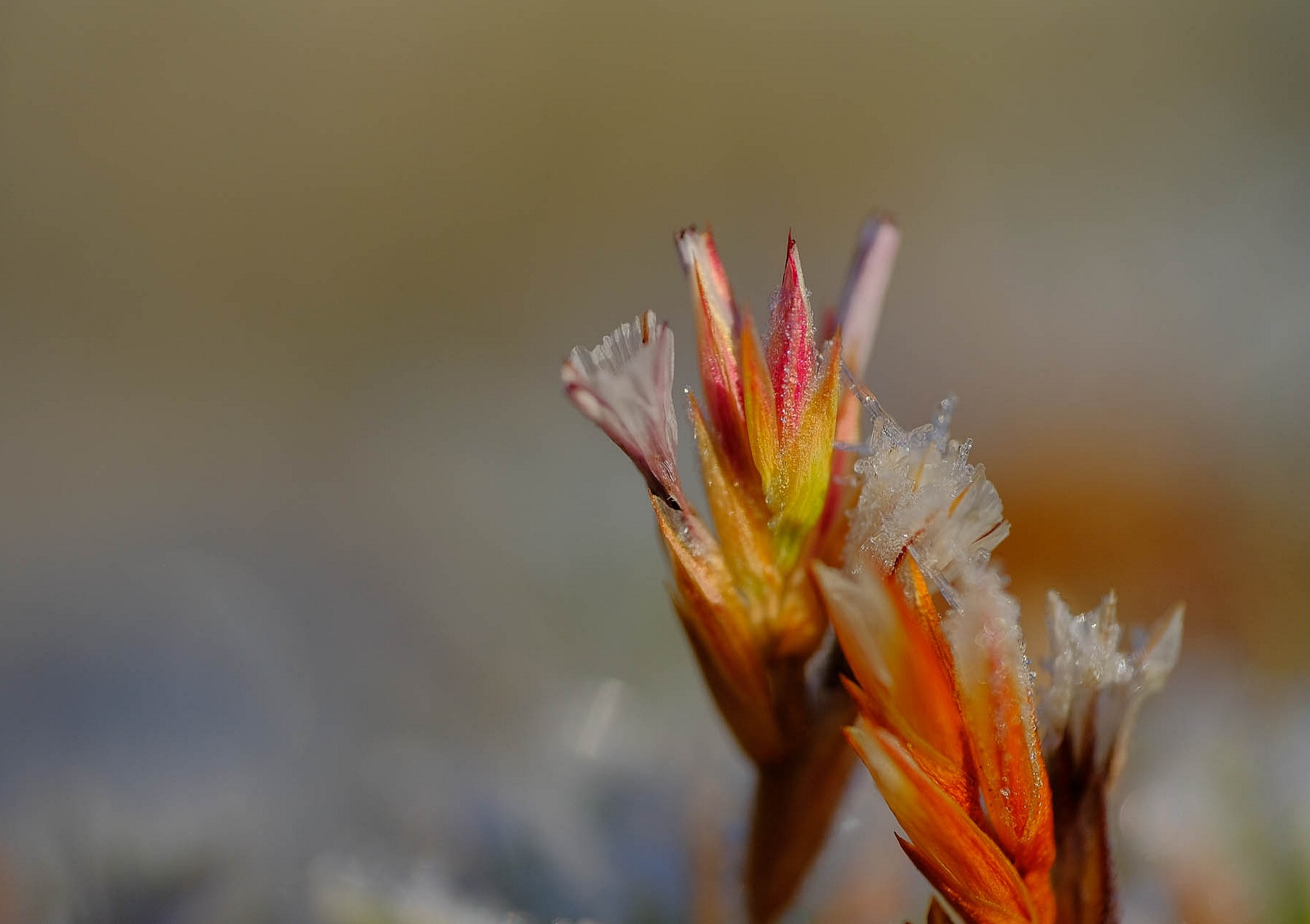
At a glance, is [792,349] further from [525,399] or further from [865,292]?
[525,399]

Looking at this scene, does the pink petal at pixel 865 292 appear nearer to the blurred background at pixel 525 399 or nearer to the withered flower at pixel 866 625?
the withered flower at pixel 866 625

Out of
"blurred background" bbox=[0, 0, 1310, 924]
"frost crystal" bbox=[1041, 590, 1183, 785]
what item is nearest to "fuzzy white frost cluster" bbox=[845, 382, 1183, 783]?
"frost crystal" bbox=[1041, 590, 1183, 785]

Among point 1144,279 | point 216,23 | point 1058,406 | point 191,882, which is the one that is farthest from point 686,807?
point 216,23

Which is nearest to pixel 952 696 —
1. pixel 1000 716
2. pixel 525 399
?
pixel 1000 716

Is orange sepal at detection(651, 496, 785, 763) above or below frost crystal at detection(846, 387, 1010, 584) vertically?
below

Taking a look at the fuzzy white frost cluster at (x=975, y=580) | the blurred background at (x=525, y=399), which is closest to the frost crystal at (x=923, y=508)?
the fuzzy white frost cluster at (x=975, y=580)

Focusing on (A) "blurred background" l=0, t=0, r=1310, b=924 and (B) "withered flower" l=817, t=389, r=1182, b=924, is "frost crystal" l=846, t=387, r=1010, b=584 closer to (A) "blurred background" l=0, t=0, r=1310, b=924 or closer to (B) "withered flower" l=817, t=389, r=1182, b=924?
(B) "withered flower" l=817, t=389, r=1182, b=924

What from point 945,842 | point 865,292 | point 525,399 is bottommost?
point 945,842
